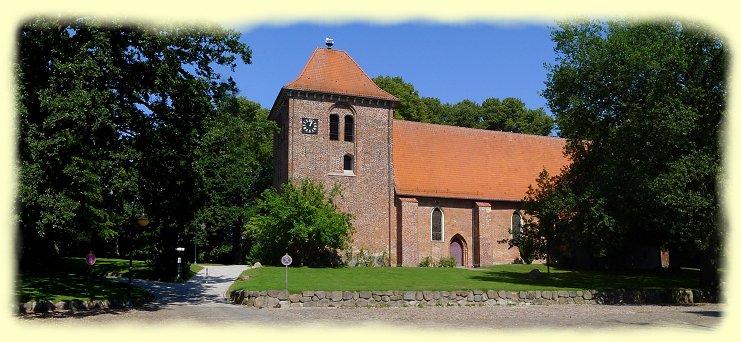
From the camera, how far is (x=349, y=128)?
37344mm

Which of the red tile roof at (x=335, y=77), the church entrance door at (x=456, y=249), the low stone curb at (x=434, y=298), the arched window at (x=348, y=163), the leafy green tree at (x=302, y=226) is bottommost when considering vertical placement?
the low stone curb at (x=434, y=298)

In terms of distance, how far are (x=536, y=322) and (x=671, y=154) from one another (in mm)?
9863

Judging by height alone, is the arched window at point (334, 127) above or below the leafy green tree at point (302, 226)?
above

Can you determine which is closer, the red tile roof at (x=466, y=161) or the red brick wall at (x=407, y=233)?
the red brick wall at (x=407, y=233)

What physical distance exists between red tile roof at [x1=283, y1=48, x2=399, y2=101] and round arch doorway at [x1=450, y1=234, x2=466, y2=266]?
9.47 meters

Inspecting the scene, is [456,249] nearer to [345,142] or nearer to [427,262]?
[427,262]

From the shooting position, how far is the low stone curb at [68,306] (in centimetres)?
1717

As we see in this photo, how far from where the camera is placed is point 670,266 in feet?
142

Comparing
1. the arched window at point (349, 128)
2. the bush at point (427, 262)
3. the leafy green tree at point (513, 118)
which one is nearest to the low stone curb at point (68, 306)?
the arched window at point (349, 128)

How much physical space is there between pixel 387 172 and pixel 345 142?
3097 millimetres

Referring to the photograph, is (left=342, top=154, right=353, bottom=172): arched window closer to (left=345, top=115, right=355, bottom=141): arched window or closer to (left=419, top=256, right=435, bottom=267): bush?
(left=345, top=115, right=355, bottom=141): arched window

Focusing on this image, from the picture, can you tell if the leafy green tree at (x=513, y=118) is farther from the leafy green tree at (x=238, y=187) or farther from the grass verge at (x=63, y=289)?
the grass verge at (x=63, y=289)

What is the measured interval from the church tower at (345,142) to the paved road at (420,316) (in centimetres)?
1467

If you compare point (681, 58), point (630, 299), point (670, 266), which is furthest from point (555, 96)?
point (670, 266)
